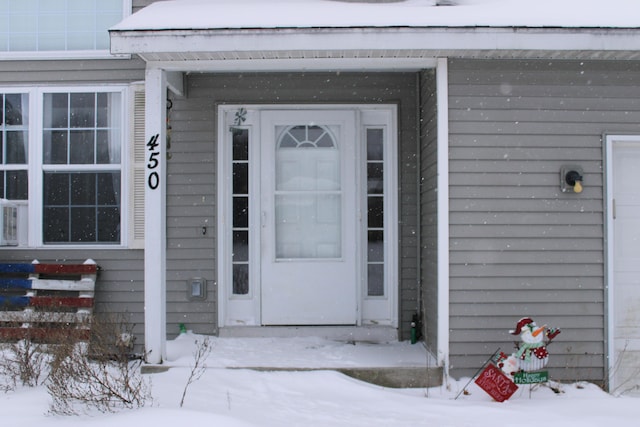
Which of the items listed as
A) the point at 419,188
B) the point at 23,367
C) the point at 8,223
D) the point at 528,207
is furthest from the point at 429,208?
the point at 8,223

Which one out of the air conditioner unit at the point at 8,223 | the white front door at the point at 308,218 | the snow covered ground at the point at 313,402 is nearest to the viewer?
the snow covered ground at the point at 313,402

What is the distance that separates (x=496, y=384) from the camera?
4.86m

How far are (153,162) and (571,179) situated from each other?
341cm

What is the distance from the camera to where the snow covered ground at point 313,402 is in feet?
13.7

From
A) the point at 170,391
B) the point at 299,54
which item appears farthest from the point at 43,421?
the point at 299,54

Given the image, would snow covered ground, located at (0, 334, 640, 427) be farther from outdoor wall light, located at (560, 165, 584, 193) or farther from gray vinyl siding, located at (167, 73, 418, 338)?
outdoor wall light, located at (560, 165, 584, 193)

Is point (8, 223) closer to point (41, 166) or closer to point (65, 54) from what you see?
point (41, 166)

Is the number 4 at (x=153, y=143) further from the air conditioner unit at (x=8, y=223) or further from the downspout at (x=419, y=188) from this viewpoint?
the downspout at (x=419, y=188)

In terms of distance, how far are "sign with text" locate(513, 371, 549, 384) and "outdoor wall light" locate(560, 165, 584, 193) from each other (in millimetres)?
1504

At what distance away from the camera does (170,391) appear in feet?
15.7

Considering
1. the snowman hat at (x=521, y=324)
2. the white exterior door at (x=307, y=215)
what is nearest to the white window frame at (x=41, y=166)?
the white exterior door at (x=307, y=215)

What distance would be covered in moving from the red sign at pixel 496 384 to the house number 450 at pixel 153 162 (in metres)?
2.98

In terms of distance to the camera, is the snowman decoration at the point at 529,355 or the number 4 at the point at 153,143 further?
the number 4 at the point at 153,143

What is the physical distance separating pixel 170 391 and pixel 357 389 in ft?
4.66
